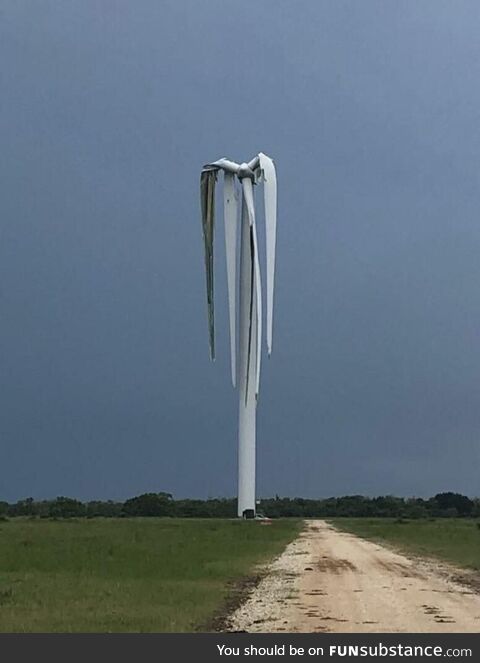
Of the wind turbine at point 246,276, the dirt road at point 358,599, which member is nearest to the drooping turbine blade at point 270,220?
the wind turbine at point 246,276

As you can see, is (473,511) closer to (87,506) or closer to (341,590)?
(87,506)

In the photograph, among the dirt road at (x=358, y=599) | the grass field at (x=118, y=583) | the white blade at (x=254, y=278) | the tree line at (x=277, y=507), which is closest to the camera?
the dirt road at (x=358, y=599)

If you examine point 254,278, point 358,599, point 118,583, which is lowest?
point 358,599

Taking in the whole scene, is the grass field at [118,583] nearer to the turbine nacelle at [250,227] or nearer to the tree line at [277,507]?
the turbine nacelle at [250,227]

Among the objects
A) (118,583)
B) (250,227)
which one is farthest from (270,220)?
(118,583)

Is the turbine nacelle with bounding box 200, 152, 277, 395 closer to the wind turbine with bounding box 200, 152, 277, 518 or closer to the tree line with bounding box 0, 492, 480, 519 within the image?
the wind turbine with bounding box 200, 152, 277, 518

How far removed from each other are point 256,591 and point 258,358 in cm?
5157

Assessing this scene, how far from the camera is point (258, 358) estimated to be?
77.8 metres

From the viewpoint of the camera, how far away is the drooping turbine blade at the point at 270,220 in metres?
A: 74.5

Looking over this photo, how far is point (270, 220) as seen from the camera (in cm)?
7700

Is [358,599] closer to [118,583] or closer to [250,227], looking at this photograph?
[118,583]

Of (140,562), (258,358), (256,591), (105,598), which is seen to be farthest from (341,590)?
(258,358)

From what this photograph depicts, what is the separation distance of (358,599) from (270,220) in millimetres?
55056
